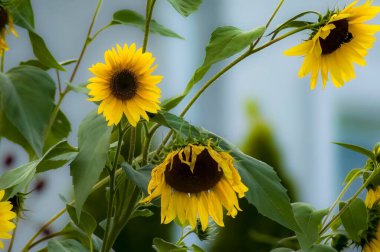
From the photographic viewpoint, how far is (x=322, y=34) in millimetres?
486

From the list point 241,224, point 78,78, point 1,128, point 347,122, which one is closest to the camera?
point 1,128

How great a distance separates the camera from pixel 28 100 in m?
0.57

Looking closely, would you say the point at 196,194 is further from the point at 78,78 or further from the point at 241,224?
the point at 78,78

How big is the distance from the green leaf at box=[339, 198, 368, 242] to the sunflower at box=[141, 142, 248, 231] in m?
0.11

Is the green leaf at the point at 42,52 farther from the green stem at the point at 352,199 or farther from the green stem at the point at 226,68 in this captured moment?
the green stem at the point at 352,199

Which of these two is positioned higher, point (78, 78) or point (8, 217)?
point (8, 217)

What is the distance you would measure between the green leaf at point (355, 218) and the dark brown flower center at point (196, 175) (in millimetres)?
118

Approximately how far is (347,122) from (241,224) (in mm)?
2164

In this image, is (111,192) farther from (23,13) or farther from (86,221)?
(23,13)

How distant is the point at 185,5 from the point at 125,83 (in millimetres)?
80

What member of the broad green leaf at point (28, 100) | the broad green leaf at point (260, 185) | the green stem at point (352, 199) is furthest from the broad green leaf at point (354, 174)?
the broad green leaf at point (28, 100)

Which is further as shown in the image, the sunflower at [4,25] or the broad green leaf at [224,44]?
the sunflower at [4,25]

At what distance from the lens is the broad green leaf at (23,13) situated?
23.7 inches

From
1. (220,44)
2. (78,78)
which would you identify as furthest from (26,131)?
(78,78)
